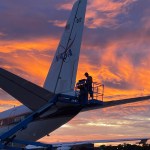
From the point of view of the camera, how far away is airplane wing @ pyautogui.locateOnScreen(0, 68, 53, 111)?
22.7 metres

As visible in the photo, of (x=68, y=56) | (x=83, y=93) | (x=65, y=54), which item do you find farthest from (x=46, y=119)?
(x=65, y=54)

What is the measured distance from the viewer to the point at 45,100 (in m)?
26.7

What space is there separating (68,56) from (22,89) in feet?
30.3

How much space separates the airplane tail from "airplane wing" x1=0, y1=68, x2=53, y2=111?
4.90m

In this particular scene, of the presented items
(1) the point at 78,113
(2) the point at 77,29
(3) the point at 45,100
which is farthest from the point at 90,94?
(2) the point at 77,29

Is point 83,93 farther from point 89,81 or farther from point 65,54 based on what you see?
point 65,54

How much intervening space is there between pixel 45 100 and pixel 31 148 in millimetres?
6835

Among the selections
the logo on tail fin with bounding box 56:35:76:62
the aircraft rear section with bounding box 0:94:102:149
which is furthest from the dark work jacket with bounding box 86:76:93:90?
the logo on tail fin with bounding box 56:35:76:62

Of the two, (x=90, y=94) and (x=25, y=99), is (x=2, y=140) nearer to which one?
(x=25, y=99)

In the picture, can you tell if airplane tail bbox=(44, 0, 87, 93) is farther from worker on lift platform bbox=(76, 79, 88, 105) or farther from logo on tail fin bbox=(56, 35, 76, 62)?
worker on lift platform bbox=(76, 79, 88, 105)

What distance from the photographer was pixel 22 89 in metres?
23.8

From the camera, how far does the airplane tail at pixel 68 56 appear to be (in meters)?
31.3

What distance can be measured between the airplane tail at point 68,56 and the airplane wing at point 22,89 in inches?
193

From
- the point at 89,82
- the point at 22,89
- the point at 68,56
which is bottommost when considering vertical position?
the point at 22,89
